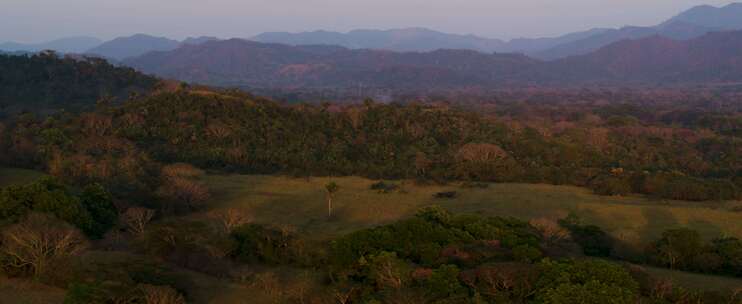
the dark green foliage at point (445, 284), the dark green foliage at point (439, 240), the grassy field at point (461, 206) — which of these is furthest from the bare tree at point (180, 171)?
the dark green foliage at point (445, 284)

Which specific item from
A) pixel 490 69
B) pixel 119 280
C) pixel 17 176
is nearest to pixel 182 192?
pixel 17 176

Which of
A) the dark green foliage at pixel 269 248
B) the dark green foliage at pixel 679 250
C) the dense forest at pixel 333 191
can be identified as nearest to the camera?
the dense forest at pixel 333 191

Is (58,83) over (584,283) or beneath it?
over

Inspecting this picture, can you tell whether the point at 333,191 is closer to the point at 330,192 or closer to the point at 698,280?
the point at 330,192

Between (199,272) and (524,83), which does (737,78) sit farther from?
(199,272)

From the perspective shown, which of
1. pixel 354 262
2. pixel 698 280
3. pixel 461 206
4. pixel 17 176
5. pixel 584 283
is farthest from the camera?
pixel 17 176

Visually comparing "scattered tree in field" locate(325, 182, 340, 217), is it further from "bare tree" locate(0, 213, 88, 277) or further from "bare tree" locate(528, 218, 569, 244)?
"bare tree" locate(0, 213, 88, 277)

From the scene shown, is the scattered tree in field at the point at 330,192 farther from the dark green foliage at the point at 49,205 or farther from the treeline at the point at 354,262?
the dark green foliage at the point at 49,205
